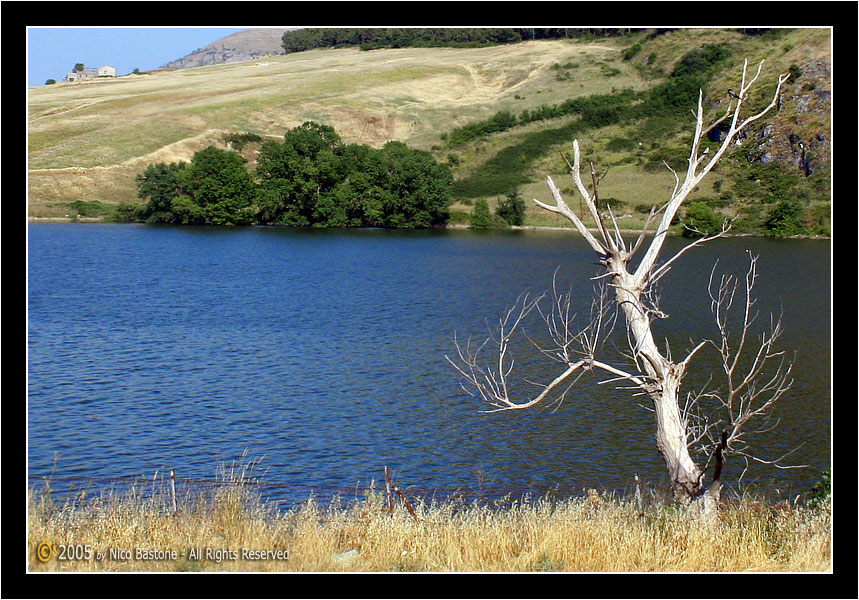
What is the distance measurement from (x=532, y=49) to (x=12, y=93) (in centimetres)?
12295

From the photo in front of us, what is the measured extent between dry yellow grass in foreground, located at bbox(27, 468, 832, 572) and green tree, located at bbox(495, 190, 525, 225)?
216ft

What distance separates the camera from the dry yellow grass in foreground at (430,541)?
9.47 meters

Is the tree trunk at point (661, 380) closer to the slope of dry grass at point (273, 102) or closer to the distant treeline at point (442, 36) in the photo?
the slope of dry grass at point (273, 102)

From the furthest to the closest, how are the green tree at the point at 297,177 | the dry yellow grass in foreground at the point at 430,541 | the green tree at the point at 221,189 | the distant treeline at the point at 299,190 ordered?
the green tree at the point at 297,177 < the green tree at the point at 221,189 < the distant treeline at the point at 299,190 < the dry yellow grass in foreground at the point at 430,541

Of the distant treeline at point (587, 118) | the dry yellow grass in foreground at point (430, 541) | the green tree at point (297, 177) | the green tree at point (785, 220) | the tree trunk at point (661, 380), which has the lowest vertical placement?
the dry yellow grass in foreground at point (430, 541)

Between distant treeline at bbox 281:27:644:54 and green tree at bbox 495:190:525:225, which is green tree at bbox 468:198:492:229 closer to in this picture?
green tree at bbox 495:190:525:225

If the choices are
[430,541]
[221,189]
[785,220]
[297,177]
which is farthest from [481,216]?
[430,541]

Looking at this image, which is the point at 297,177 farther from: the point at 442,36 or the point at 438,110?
the point at 442,36

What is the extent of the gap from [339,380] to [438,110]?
85770 mm

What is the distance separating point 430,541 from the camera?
10.4 meters

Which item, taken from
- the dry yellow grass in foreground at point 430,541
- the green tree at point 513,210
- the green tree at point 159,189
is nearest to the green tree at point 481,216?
the green tree at point 513,210

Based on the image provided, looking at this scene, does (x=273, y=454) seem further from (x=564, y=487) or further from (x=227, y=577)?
(x=227, y=577)

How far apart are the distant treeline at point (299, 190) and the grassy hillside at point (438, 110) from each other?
3.80 m

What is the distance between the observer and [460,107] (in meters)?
109
